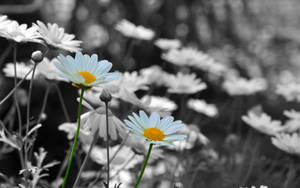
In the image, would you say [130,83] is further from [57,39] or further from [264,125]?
[264,125]

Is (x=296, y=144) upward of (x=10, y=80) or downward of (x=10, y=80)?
upward

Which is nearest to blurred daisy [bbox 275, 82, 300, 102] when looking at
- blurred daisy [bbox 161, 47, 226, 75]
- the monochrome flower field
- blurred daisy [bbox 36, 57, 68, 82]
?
the monochrome flower field

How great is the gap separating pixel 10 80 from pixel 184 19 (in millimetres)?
1445

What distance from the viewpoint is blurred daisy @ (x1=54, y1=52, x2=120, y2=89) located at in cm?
60

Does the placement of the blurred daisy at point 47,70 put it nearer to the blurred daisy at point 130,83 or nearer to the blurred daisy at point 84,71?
the blurred daisy at point 130,83

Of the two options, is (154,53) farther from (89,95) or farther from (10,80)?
(89,95)

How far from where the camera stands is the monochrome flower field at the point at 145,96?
0.75 m

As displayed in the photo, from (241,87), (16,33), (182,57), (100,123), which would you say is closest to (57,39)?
(16,33)

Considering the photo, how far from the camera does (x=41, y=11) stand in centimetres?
253

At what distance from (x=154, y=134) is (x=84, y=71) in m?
0.15

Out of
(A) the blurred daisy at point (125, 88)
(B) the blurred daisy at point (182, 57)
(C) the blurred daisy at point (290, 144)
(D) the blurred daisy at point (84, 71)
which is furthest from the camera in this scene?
(B) the blurred daisy at point (182, 57)

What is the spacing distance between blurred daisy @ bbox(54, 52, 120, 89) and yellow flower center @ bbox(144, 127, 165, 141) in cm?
10

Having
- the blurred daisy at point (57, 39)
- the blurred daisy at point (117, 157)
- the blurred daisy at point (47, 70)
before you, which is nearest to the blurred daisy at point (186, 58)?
the blurred daisy at point (117, 157)

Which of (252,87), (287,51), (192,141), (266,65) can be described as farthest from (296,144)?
(287,51)
